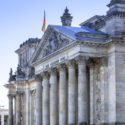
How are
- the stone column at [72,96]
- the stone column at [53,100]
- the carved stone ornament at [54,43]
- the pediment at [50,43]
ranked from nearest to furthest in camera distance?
1. the stone column at [72,96]
2. the pediment at [50,43]
3. the carved stone ornament at [54,43]
4. the stone column at [53,100]

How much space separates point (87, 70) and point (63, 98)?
585cm

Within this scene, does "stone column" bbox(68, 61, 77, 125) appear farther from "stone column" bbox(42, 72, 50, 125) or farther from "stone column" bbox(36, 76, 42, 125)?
"stone column" bbox(36, 76, 42, 125)

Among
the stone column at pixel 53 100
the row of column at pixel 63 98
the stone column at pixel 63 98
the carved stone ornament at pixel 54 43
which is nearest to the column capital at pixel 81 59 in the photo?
the row of column at pixel 63 98

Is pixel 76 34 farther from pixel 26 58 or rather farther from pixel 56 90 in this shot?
pixel 26 58

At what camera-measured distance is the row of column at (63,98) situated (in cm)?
6044

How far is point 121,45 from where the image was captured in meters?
59.9

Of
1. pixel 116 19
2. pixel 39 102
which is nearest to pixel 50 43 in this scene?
pixel 39 102

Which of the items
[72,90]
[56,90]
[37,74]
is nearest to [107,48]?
[72,90]

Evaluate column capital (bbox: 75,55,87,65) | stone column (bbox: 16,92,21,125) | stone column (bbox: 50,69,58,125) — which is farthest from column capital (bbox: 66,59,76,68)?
stone column (bbox: 16,92,21,125)

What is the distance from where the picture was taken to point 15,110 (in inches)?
4149

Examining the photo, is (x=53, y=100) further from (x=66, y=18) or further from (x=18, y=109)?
(x=18, y=109)

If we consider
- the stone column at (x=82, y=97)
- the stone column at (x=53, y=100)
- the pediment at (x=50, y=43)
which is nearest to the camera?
the stone column at (x=82, y=97)

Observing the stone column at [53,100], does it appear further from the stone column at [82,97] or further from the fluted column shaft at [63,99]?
the stone column at [82,97]

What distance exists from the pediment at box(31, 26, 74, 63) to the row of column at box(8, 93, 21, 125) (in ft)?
75.6
